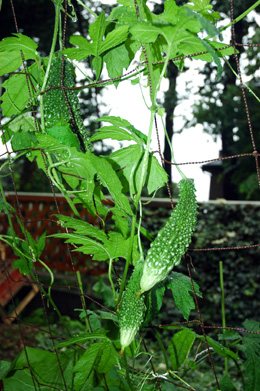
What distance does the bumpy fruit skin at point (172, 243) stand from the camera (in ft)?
2.23

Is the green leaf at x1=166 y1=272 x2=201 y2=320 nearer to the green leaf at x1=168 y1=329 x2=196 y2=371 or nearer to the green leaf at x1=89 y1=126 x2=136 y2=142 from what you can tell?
the green leaf at x1=168 y1=329 x2=196 y2=371

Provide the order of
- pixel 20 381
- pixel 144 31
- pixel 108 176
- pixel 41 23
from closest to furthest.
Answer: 1. pixel 144 31
2. pixel 108 176
3. pixel 20 381
4. pixel 41 23

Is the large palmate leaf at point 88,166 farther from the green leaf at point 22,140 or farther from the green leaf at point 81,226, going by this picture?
the green leaf at point 22,140

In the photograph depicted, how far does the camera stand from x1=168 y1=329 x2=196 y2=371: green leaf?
3.63ft

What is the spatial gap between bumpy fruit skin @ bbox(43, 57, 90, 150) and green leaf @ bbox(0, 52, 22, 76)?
13cm

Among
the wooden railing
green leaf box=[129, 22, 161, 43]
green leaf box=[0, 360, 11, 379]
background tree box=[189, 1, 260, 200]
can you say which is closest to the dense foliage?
green leaf box=[129, 22, 161, 43]


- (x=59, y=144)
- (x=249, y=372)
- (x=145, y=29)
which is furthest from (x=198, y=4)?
(x=249, y=372)

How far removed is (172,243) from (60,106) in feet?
1.36

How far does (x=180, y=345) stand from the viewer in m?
1.12

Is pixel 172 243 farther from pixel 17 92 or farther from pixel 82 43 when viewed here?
pixel 17 92

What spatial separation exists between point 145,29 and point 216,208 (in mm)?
3787

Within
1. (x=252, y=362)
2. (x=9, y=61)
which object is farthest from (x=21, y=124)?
(x=252, y=362)

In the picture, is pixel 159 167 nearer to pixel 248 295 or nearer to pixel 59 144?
pixel 59 144

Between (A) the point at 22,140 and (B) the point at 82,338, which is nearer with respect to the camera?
(B) the point at 82,338
